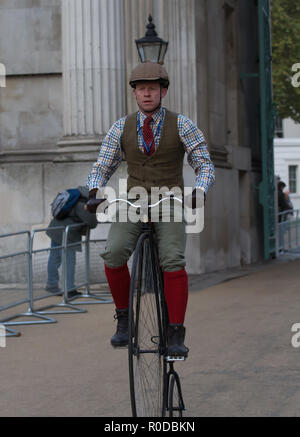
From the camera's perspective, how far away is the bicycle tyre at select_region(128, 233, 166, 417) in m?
5.59

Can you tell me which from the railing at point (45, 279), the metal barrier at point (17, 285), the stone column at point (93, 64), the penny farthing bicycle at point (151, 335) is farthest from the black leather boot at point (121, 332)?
the stone column at point (93, 64)

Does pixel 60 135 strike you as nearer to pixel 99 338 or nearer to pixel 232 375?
pixel 99 338

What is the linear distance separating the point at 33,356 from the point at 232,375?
6.97 feet

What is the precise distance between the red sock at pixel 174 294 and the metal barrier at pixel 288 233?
709 inches

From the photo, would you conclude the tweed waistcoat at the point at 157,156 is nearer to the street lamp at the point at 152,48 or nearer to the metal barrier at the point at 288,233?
the street lamp at the point at 152,48

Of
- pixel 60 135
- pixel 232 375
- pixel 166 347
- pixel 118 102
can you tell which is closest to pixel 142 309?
pixel 166 347

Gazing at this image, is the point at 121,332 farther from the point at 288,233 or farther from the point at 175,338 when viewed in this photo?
the point at 288,233

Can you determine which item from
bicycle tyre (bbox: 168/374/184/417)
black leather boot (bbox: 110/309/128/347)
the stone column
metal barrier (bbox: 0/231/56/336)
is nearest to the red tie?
black leather boot (bbox: 110/309/128/347)

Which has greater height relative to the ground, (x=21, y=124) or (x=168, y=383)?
(x=21, y=124)

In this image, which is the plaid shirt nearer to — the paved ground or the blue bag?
the paved ground

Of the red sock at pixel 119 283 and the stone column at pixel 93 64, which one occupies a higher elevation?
the stone column at pixel 93 64

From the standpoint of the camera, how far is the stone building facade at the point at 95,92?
16.0 metres

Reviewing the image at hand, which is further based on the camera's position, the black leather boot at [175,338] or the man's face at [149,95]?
the man's face at [149,95]

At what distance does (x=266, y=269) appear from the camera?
61.6 ft
